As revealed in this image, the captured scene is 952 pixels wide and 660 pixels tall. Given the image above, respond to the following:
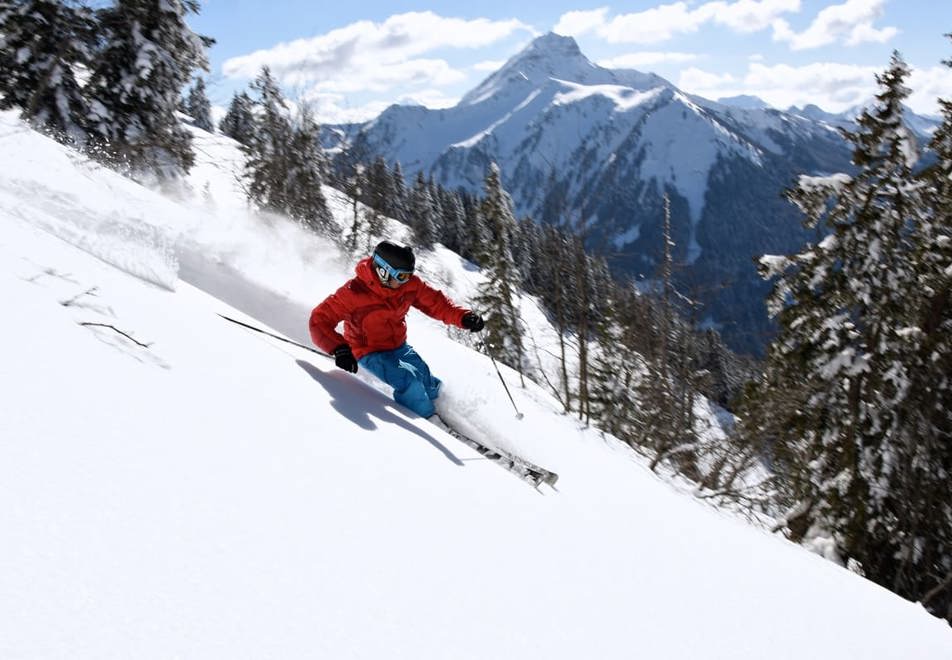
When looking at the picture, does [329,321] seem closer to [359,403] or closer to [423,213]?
[359,403]

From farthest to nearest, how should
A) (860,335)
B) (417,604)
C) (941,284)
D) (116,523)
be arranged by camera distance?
1. (860,335)
2. (941,284)
3. (417,604)
4. (116,523)

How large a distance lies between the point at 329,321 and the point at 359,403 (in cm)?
143

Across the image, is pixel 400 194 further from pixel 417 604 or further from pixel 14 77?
pixel 417 604

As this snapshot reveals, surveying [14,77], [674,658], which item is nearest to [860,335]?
[674,658]

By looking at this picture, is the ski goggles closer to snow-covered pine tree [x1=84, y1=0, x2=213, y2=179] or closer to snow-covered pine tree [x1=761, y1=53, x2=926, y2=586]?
snow-covered pine tree [x1=761, y1=53, x2=926, y2=586]

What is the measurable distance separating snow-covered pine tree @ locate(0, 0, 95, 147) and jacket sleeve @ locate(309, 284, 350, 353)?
14.6m

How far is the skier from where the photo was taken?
16.9ft

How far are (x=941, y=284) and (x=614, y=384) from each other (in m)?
14.1

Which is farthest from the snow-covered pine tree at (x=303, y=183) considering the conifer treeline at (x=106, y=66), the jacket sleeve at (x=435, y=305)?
the jacket sleeve at (x=435, y=305)

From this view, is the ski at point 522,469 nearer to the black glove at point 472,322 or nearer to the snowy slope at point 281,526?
the snowy slope at point 281,526

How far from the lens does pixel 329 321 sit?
5.32 metres

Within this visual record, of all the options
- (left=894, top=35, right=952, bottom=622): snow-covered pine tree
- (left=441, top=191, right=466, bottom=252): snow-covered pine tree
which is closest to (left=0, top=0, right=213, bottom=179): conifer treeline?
(left=894, top=35, right=952, bottom=622): snow-covered pine tree

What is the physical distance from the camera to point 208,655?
1463mm

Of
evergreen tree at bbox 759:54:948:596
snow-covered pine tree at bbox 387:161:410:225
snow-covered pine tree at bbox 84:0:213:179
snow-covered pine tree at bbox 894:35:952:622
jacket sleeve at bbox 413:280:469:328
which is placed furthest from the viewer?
snow-covered pine tree at bbox 387:161:410:225
